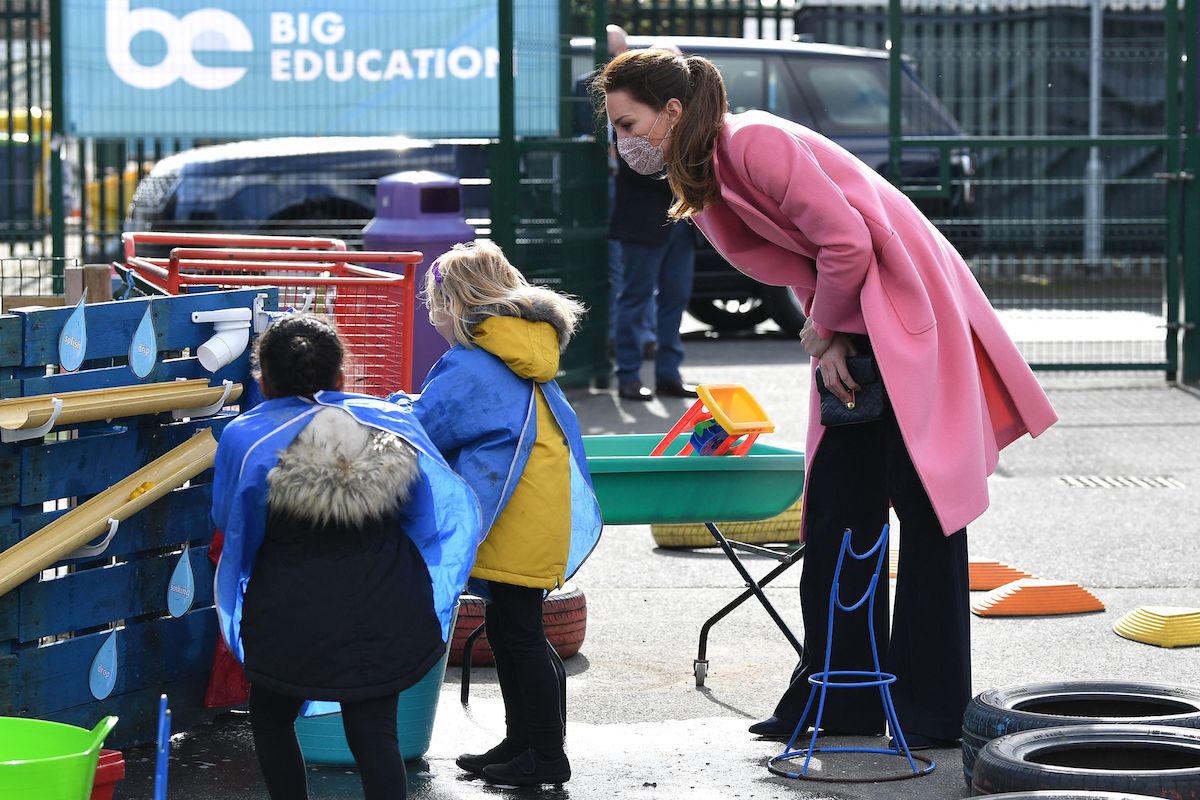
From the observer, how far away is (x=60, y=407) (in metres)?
4.27

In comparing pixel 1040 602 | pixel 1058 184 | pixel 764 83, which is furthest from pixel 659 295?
pixel 1040 602

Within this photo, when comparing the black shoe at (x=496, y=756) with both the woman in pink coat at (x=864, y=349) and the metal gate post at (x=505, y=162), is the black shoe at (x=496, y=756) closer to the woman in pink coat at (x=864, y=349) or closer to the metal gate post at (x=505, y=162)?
the woman in pink coat at (x=864, y=349)

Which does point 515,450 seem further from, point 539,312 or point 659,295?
point 659,295

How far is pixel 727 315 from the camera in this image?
1474 centimetres

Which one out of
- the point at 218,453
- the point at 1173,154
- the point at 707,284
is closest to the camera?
the point at 218,453

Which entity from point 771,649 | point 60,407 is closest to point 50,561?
point 60,407

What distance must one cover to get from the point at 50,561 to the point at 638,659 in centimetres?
218

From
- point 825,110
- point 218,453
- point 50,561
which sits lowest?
point 50,561

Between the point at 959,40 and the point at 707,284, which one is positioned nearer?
the point at 959,40

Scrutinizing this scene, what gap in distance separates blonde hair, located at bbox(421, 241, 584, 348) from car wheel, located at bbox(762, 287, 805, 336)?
9.24 metres

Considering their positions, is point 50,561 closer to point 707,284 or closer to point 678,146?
point 678,146

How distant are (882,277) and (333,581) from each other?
5.72 feet

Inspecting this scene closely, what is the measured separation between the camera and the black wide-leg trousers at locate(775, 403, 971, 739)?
15.9ft

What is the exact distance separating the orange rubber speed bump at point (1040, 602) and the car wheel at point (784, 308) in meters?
7.39
